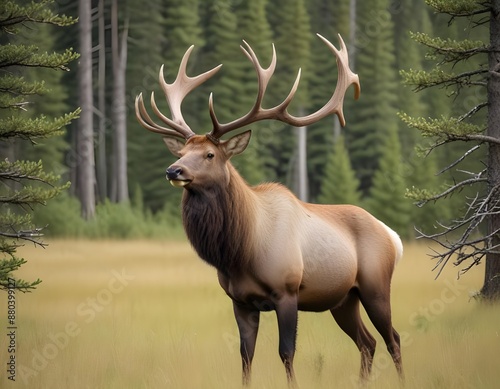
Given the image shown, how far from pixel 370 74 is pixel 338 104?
93.7ft

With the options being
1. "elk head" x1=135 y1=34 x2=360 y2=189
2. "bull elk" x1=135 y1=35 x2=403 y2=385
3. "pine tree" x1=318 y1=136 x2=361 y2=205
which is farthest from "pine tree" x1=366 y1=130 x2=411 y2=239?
"elk head" x1=135 y1=34 x2=360 y2=189

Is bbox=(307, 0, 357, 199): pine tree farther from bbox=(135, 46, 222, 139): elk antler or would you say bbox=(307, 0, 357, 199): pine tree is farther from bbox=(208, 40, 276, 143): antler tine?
bbox=(208, 40, 276, 143): antler tine

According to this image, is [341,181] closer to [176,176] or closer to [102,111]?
[102,111]

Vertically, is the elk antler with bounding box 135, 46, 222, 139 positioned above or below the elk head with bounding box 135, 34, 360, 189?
above

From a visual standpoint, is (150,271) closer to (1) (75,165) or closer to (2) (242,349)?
(2) (242,349)

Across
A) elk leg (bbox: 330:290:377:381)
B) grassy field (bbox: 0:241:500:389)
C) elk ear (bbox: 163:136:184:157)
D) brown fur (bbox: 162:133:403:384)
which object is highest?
elk ear (bbox: 163:136:184:157)

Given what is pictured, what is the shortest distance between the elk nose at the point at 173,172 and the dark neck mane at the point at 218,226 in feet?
1.23

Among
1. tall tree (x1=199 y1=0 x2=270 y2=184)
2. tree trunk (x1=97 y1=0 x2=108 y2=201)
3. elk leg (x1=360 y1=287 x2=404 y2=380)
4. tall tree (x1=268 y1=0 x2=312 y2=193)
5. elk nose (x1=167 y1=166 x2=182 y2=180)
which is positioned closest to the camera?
elk nose (x1=167 y1=166 x2=182 y2=180)

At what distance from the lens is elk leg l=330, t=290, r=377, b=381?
8.19 m

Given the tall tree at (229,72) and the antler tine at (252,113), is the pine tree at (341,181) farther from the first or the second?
the antler tine at (252,113)

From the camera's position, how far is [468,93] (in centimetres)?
3067

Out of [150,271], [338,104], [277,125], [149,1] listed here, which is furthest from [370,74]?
[338,104]

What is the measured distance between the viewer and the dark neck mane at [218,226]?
23.4 ft

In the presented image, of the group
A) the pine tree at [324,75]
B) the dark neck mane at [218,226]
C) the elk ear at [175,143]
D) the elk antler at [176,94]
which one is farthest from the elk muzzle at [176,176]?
the pine tree at [324,75]
